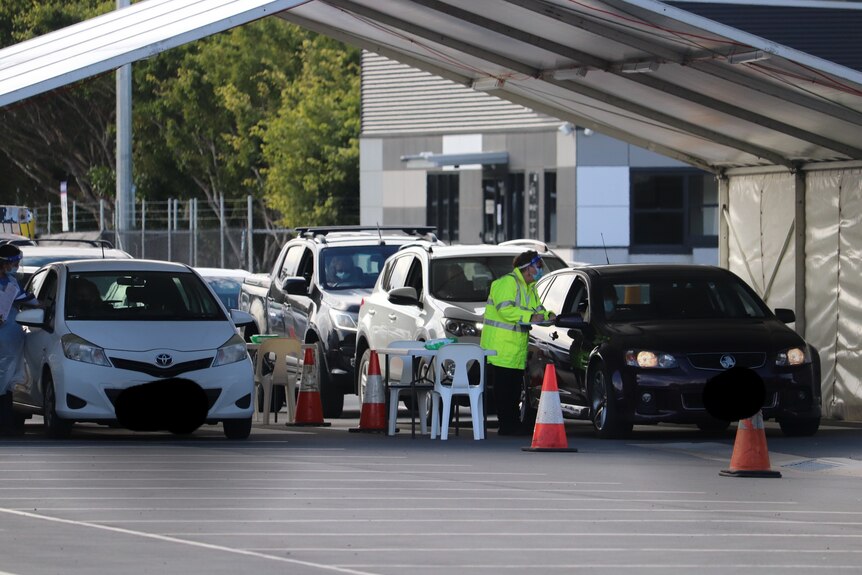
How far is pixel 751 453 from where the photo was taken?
13.8 m

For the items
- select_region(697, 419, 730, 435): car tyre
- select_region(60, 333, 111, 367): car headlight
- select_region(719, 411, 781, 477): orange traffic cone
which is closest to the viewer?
select_region(719, 411, 781, 477): orange traffic cone

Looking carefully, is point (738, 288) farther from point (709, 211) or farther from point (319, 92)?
point (319, 92)

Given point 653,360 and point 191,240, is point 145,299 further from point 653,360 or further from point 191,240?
point 191,240

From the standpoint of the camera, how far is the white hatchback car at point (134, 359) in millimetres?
15945

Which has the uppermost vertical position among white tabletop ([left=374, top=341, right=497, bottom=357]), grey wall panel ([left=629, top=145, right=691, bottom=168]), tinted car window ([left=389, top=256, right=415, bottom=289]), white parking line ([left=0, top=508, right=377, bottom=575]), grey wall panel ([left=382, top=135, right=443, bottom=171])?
grey wall panel ([left=382, top=135, right=443, bottom=171])

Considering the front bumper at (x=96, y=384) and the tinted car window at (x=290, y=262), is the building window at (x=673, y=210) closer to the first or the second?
the tinted car window at (x=290, y=262)

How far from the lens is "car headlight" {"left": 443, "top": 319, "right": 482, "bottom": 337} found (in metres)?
18.2

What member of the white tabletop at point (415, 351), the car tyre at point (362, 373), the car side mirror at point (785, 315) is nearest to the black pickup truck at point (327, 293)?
the car tyre at point (362, 373)

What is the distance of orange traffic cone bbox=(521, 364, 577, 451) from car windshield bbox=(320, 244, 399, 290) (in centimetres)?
649

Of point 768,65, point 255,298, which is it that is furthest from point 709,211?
point 768,65

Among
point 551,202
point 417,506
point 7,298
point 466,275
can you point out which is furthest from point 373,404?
point 551,202

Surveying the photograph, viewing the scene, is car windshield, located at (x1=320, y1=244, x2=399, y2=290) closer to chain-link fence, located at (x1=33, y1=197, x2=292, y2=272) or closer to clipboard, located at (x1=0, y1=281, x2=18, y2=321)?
clipboard, located at (x1=0, y1=281, x2=18, y2=321)

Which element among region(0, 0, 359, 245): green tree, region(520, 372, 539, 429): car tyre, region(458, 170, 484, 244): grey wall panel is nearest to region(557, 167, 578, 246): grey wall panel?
region(458, 170, 484, 244): grey wall panel

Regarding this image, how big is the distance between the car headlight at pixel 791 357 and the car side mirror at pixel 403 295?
3764 mm
